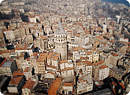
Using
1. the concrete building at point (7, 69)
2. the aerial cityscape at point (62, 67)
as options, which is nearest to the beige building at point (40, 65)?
the aerial cityscape at point (62, 67)

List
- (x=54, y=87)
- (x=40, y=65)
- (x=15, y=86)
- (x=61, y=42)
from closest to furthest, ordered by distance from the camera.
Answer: (x=15, y=86) → (x=54, y=87) → (x=40, y=65) → (x=61, y=42)

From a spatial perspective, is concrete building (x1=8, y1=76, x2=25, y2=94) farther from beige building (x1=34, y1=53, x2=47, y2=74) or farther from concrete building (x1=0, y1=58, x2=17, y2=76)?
beige building (x1=34, y1=53, x2=47, y2=74)

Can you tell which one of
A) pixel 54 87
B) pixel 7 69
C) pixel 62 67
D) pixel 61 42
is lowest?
pixel 54 87

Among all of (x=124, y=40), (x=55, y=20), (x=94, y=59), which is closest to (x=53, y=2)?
(x=55, y=20)

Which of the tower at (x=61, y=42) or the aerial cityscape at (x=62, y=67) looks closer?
the aerial cityscape at (x=62, y=67)

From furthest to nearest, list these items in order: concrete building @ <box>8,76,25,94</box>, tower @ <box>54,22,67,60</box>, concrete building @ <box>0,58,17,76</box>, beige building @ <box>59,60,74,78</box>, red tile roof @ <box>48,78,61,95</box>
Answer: tower @ <box>54,22,67,60</box> → beige building @ <box>59,60,74,78</box> → concrete building @ <box>0,58,17,76</box> → concrete building @ <box>8,76,25,94</box> → red tile roof @ <box>48,78,61,95</box>

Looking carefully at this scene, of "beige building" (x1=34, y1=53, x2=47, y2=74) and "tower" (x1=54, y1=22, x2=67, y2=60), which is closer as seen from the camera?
"beige building" (x1=34, y1=53, x2=47, y2=74)

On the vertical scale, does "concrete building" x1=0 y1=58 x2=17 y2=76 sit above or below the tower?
below

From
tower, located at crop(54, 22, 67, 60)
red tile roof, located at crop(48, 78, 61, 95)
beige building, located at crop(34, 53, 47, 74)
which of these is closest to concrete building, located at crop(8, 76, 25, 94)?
beige building, located at crop(34, 53, 47, 74)

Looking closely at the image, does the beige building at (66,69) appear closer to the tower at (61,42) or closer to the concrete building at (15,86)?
the tower at (61,42)

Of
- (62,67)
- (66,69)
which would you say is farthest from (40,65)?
(66,69)

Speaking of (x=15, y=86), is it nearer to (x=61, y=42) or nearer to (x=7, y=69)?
(x=7, y=69)

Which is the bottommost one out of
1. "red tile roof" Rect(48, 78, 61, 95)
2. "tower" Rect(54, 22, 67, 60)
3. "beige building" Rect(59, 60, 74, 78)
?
"red tile roof" Rect(48, 78, 61, 95)
